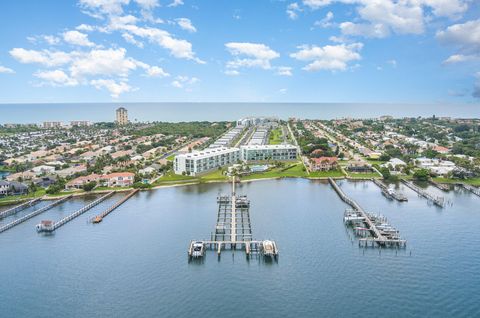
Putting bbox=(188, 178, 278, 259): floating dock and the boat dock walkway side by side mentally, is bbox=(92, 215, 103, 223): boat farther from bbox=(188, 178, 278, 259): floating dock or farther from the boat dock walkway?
the boat dock walkway

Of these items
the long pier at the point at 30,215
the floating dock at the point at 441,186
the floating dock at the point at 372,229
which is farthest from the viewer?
the floating dock at the point at 441,186

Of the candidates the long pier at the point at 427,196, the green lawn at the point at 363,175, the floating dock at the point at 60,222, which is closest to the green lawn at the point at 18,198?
the floating dock at the point at 60,222

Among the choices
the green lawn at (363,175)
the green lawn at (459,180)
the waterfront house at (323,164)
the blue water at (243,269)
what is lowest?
the blue water at (243,269)

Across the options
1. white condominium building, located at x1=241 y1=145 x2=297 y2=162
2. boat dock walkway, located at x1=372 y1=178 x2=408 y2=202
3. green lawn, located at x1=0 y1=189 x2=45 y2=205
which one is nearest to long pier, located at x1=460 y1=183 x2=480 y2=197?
boat dock walkway, located at x1=372 y1=178 x2=408 y2=202

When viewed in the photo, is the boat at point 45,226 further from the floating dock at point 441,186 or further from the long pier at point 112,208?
the floating dock at point 441,186

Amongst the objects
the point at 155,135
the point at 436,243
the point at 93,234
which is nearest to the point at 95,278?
the point at 93,234

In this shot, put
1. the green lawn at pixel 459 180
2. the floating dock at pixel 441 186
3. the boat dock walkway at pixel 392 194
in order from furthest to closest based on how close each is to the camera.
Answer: the green lawn at pixel 459 180 < the floating dock at pixel 441 186 < the boat dock walkway at pixel 392 194

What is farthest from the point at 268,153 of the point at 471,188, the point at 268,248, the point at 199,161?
the point at 268,248
